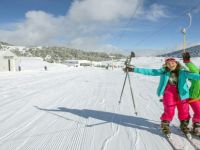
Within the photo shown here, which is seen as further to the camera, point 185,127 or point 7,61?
point 7,61

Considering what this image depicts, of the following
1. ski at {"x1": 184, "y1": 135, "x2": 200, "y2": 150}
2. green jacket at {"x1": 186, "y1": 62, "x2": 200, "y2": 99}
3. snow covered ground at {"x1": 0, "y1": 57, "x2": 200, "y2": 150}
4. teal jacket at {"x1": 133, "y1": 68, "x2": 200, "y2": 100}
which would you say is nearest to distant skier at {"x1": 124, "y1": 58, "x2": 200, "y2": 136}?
teal jacket at {"x1": 133, "y1": 68, "x2": 200, "y2": 100}

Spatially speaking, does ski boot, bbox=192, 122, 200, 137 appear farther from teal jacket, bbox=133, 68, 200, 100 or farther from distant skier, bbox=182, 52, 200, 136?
teal jacket, bbox=133, 68, 200, 100

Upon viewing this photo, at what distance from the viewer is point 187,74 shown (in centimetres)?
566

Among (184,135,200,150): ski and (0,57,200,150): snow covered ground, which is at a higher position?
(184,135,200,150): ski

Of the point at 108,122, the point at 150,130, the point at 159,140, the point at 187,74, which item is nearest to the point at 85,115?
the point at 108,122

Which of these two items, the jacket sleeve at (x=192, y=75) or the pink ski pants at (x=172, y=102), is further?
the pink ski pants at (x=172, y=102)

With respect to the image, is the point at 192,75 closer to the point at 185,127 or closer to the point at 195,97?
the point at 195,97

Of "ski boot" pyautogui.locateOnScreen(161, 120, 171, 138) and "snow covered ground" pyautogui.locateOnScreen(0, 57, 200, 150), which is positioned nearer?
"snow covered ground" pyautogui.locateOnScreen(0, 57, 200, 150)

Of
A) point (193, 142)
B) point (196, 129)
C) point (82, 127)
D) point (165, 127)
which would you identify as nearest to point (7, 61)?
point (82, 127)

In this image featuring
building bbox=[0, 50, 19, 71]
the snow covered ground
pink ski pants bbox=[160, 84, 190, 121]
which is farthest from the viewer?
building bbox=[0, 50, 19, 71]

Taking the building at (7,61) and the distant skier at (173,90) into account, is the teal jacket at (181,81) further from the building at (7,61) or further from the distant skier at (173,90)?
the building at (7,61)

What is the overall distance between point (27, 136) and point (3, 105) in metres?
4.48

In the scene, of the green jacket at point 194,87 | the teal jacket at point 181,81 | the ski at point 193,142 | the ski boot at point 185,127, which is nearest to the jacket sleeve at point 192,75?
the teal jacket at point 181,81

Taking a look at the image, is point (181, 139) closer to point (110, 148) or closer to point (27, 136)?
point (110, 148)
